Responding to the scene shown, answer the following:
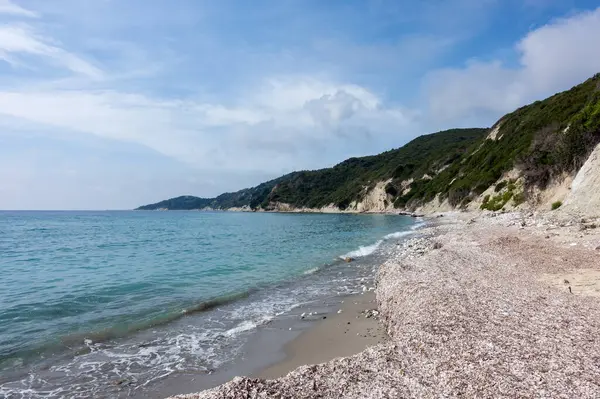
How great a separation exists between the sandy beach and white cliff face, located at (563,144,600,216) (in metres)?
13.6

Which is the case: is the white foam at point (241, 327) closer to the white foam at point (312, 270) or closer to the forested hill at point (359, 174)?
the white foam at point (312, 270)

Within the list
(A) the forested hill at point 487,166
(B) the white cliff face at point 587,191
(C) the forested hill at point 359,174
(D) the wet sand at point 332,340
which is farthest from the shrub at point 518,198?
(C) the forested hill at point 359,174

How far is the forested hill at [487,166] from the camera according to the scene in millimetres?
37312

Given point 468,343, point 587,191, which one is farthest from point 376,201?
point 468,343

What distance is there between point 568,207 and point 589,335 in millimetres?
25863

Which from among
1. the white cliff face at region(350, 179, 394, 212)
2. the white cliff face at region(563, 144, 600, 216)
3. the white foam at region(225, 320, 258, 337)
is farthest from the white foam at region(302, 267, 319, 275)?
the white cliff face at region(350, 179, 394, 212)

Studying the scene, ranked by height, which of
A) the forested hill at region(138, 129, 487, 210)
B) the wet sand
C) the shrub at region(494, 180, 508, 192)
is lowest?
the wet sand

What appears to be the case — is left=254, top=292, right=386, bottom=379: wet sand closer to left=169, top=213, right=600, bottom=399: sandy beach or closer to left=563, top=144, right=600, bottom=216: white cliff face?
left=169, top=213, right=600, bottom=399: sandy beach

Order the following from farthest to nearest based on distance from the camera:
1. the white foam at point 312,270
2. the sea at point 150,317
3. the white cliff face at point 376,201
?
the white cliff face at point 376,201, the white foam at point 312,270, the sea at point 150,317

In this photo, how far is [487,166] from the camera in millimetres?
71188

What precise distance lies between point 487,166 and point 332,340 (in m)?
71.2

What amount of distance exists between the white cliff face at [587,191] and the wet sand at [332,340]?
851 inches

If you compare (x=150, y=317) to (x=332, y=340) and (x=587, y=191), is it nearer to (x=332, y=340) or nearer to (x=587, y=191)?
(x=332, y=340)

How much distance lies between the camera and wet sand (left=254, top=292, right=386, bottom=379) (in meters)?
8.98
